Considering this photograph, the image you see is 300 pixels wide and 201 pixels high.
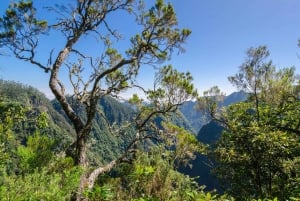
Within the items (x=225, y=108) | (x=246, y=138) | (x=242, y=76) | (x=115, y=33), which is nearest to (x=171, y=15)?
(x=115, y=33)

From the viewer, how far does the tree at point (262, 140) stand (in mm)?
8656

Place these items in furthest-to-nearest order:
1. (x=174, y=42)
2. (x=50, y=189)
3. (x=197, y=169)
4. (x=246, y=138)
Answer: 1. (x=197, y=169)
2. (x=246, y=138)
3. (x=174, y=42)
4. (x=50, y=189)

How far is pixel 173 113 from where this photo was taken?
9.66 metres

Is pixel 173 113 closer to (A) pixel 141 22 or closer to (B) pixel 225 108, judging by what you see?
(A) pixel 141 22

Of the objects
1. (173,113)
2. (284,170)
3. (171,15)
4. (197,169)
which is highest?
(171,15)

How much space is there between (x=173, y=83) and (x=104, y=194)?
7.42 meters

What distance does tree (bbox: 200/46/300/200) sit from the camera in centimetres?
866

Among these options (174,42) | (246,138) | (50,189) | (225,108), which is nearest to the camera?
(50,189)

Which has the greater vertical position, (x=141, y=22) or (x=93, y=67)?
(x=141, y=22)

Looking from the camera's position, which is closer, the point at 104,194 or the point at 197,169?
the point at 104,194

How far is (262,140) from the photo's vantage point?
8.21 m

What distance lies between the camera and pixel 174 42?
28.2 feet

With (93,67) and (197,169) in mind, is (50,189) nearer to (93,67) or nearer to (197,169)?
(93,67)

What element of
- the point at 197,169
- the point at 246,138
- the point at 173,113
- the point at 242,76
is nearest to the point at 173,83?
the point at 173,113
